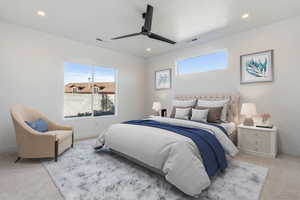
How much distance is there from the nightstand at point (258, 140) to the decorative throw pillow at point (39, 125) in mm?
4319

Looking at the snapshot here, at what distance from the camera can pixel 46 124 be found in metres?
3.35

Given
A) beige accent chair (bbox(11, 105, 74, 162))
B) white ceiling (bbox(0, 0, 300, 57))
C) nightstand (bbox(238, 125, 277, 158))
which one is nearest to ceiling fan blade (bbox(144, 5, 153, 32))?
white ceiling (bbox(0, 0, 300, 57))

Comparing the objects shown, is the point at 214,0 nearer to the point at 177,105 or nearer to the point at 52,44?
the point at 177,105

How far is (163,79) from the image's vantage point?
18.1 feet

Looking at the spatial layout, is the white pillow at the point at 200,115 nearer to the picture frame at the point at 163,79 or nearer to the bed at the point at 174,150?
the bed at the point at 174,150

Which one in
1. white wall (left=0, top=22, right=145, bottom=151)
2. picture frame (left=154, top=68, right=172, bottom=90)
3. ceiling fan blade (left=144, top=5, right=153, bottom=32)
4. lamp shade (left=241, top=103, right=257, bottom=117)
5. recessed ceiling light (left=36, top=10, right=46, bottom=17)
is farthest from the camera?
picture frame (left=154, top=68, right=172, bottom=90)

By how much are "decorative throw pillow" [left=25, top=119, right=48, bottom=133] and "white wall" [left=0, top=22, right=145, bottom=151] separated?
27.0 inches

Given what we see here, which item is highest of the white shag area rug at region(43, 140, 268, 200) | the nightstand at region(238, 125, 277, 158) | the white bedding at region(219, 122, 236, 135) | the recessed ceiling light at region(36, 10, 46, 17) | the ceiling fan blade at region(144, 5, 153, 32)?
the recessed ceiling light at region(36, 10, 46, 17)

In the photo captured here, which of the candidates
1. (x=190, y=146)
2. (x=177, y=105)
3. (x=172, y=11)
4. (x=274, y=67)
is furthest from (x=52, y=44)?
(x=274, y=67)

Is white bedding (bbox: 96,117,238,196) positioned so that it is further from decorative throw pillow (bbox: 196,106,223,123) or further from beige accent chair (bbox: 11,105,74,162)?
beige accent chair (bbox: 11,105,74,162)

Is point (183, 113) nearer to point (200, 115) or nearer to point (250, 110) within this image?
point (200, 115)

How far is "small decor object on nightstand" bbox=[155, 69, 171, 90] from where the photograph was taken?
211 inches

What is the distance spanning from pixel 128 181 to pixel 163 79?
13.1ft

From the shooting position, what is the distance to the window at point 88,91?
4371 millimetres
